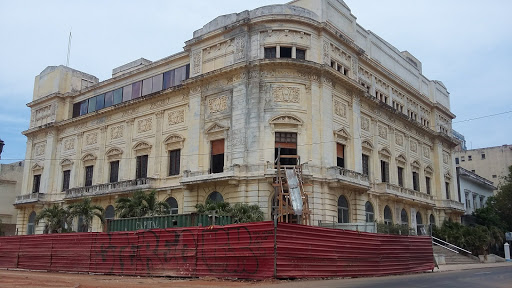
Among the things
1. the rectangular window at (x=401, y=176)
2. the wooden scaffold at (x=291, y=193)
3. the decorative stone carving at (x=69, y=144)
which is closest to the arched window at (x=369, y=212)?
the rectangular window at (x=401, y=176)

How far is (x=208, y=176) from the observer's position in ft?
99.6

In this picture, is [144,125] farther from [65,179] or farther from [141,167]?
[65,179]

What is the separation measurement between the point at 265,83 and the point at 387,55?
666 inches

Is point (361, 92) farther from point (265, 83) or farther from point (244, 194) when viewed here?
→ point (244, 194)

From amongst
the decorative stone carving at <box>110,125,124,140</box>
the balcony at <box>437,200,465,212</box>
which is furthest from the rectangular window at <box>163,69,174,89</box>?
the balcony at <box>437,200,465,212</box>

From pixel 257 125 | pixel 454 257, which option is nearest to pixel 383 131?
pixel 454 257

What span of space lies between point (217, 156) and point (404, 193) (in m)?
17.2

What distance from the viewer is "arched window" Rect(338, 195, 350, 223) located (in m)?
31.1

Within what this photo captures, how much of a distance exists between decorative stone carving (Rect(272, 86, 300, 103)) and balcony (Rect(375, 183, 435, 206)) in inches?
436

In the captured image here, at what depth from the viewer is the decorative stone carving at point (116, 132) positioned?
39959 mm

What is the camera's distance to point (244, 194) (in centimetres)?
2902

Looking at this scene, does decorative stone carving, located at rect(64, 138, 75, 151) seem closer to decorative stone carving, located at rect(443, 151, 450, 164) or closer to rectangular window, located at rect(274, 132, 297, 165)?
rectangular window, located at rect(274, 132, 297, 165)

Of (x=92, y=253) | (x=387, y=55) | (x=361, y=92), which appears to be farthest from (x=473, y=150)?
(x=92, y=253)

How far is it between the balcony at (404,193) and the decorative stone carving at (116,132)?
856 inches
